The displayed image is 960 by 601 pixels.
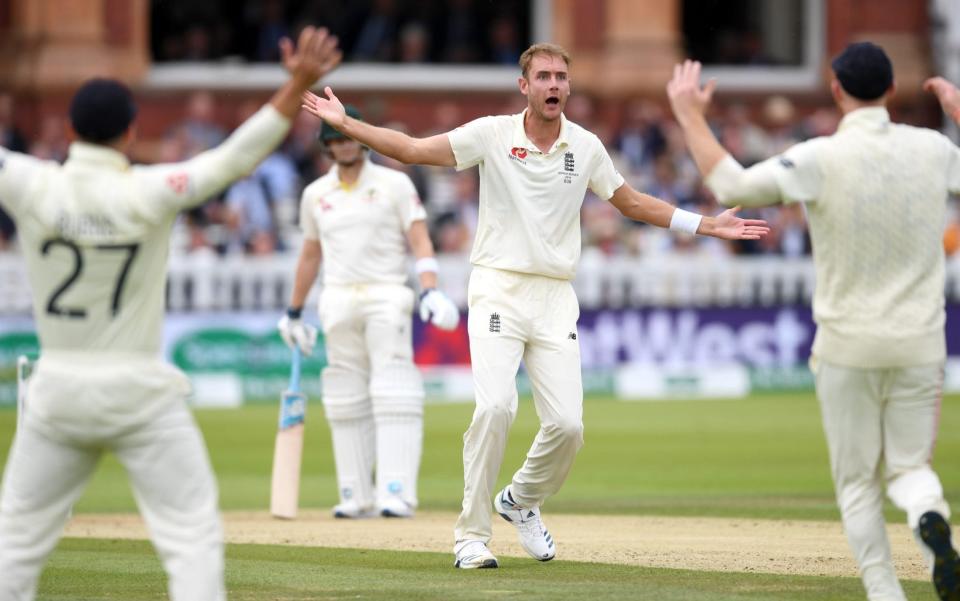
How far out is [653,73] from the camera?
25969 mm

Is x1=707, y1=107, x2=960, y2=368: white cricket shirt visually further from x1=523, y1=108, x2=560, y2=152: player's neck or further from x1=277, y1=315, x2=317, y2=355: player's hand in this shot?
x1=277, y1=315, x2=317, y2=355: player's hand

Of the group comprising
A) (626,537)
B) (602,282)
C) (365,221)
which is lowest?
(626,537)

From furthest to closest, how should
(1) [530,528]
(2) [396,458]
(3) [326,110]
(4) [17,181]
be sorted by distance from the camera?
(2) [396,458] < (1) [530,528] < (3) [326,110] < (4) [17,181]

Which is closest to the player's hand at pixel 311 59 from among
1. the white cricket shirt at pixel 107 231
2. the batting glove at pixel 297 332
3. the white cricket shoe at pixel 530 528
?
the white cricket shirt at pixel 107 231

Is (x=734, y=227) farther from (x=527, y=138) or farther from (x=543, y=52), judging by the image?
(x=543, y=52)

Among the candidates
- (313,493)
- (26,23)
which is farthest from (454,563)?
(26,23)

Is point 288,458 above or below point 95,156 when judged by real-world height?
below

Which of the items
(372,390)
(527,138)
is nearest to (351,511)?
(372,390)

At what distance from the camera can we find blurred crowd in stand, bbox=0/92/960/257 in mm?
21297

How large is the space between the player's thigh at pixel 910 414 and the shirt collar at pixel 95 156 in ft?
9.00

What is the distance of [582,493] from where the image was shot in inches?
508

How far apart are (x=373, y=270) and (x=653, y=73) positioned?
1535 cm

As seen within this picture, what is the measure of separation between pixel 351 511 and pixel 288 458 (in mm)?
494

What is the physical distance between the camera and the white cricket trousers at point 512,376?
8180mm
